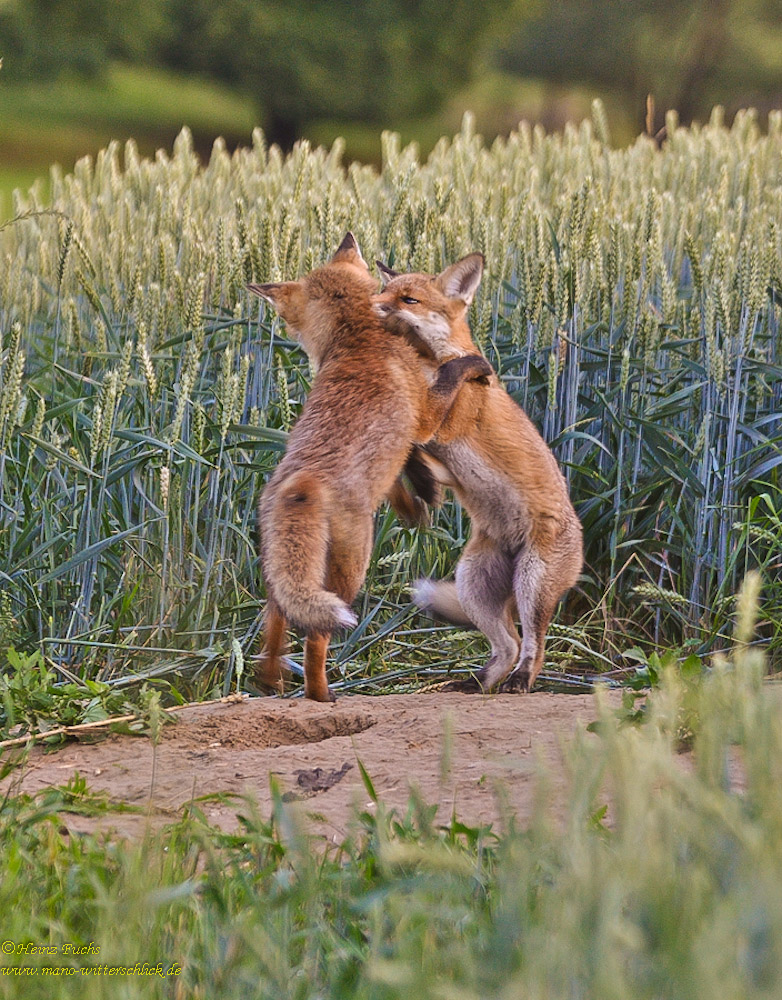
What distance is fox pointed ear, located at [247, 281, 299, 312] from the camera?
4.64 meters

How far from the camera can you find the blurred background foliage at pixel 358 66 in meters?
27.9

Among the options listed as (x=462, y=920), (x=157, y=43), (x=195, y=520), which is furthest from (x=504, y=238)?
(x=157, y=43)

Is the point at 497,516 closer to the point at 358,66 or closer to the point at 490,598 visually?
the point at 490,598

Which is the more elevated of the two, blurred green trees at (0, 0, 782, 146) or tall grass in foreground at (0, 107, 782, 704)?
blurred green trees at (0, 0, 782, 146)

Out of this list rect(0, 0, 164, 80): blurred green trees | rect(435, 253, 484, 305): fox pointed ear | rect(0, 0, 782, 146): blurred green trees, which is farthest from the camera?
rect(0, 0, 782, 146): blurred green trees

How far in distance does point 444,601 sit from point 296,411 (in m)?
1.39

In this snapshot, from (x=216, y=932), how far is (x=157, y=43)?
31.4 metres

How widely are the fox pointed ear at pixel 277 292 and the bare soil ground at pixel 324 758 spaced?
1515mm

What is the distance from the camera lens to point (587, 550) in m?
5.35

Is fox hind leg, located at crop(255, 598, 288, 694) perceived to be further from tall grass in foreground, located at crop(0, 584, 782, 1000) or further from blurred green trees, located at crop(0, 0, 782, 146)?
blurred green trees, located at crop(0, 0, 782, 146)

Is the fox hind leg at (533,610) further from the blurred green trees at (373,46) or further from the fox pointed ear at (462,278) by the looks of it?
the blurred green trees at (373,46)

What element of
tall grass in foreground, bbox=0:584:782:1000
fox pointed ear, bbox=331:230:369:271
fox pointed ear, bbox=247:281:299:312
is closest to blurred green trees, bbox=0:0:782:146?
fox pointed ear, bbox=331:230:369:271

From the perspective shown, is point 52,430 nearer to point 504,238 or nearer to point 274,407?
point 274,407

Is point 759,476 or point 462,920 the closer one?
point 462,920
